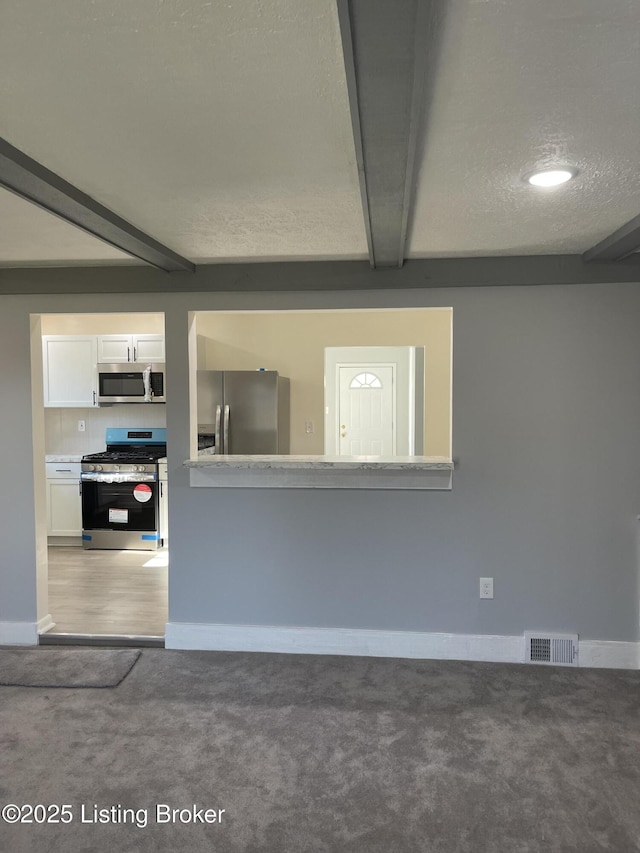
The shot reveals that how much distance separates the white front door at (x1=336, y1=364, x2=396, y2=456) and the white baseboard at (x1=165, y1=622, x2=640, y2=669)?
104 inches

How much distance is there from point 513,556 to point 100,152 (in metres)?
2.72

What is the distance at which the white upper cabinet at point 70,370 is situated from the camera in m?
5.38

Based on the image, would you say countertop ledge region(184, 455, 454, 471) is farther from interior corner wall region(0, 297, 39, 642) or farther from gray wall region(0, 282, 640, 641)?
interior corner wall region(0, 297, 39, 642)

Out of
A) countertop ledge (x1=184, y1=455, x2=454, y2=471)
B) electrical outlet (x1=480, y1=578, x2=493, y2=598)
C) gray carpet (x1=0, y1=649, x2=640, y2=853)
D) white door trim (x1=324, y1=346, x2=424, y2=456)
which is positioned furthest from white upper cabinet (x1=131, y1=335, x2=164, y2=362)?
electrical outlet (x1=480, y1=578, x2=493, y2=598)

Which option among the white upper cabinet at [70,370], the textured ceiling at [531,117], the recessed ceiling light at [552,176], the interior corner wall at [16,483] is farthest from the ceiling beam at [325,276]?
the white upper cabinet at [70,370]

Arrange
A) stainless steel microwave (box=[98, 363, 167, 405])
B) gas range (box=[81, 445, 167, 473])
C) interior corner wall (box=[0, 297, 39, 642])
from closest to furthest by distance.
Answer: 1. interior corner wall (box=[0, 297, 39, 642])
2. gas range (box=[81, 445, 167, 473])
3. stainless steel microwave (box=[98, 363, 167, 405])

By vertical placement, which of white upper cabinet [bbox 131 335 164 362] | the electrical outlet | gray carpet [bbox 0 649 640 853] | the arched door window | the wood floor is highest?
white upper cabinet [bbox 131 335 164 362]

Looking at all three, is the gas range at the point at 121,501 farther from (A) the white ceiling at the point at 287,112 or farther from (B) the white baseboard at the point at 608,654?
(B) the white baseboard at the point at 608,654

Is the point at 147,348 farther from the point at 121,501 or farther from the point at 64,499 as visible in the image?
the point at 64,499

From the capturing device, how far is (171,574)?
333cm

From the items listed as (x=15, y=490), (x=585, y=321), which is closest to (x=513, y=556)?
(x=585, y=321)

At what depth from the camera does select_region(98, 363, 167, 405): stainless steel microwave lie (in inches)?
207

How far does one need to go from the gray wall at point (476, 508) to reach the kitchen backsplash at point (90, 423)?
233 cm

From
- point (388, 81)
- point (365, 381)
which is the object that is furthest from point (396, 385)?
point (388, 81)
